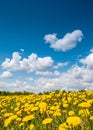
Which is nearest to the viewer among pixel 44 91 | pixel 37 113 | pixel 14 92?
pixel 37 113

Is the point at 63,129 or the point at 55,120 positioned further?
the point at 55,120

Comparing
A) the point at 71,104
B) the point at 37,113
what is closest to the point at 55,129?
the point at 37,113

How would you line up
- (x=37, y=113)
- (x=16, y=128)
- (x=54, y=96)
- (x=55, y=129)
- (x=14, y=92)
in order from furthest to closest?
(x=14, y=92), (x=54, y=96), (x=37, y=113), (x=16, y=128), (x=55, y=129)

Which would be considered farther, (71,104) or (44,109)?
(71,104)

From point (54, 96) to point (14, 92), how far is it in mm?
14661

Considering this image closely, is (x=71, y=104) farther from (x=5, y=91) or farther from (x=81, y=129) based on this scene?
(x=5, y=91)

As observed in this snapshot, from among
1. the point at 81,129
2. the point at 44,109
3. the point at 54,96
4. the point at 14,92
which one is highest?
the point at 14,92

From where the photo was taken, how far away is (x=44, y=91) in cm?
2083

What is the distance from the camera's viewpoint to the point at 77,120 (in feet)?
15.1

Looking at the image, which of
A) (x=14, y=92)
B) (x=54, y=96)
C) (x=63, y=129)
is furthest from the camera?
(x=14, y=92)

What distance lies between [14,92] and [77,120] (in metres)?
22.6

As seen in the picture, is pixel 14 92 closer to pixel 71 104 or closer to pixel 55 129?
pixel 71 104

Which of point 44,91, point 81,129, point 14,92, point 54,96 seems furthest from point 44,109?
point 14,92

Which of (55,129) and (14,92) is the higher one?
(14,92)
